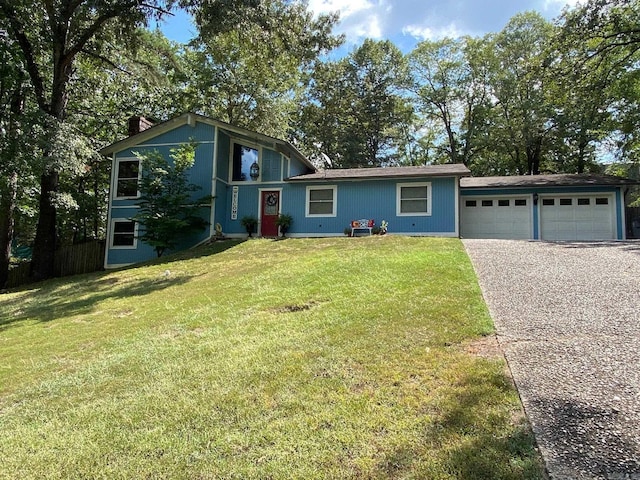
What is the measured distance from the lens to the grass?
263 cm

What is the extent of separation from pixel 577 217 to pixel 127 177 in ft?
59.0

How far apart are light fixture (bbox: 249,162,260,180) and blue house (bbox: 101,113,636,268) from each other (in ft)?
0.13

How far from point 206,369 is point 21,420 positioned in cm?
156

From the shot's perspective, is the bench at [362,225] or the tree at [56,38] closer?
the tree at [56,38]

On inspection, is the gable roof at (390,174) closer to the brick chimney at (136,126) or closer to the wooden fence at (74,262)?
the brick chimney at (136,126)

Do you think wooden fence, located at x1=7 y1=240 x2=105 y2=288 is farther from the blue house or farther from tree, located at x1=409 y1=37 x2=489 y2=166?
tree, located at x1=409 y1=37 x2=489 y2=166

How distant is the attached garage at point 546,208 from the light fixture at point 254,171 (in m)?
8.34

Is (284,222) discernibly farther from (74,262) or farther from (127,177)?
(74,262)

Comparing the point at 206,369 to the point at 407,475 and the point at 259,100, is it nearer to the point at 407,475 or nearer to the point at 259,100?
the point at 407,475

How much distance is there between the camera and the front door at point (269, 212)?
1617cm

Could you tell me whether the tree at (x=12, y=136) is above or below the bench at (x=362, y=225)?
above

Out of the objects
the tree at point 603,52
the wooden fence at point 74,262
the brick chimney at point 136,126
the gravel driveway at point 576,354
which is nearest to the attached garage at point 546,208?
the tree at point 603,52

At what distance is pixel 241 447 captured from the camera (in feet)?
9.18

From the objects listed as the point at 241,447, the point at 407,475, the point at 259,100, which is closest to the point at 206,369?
the point at 241,447
